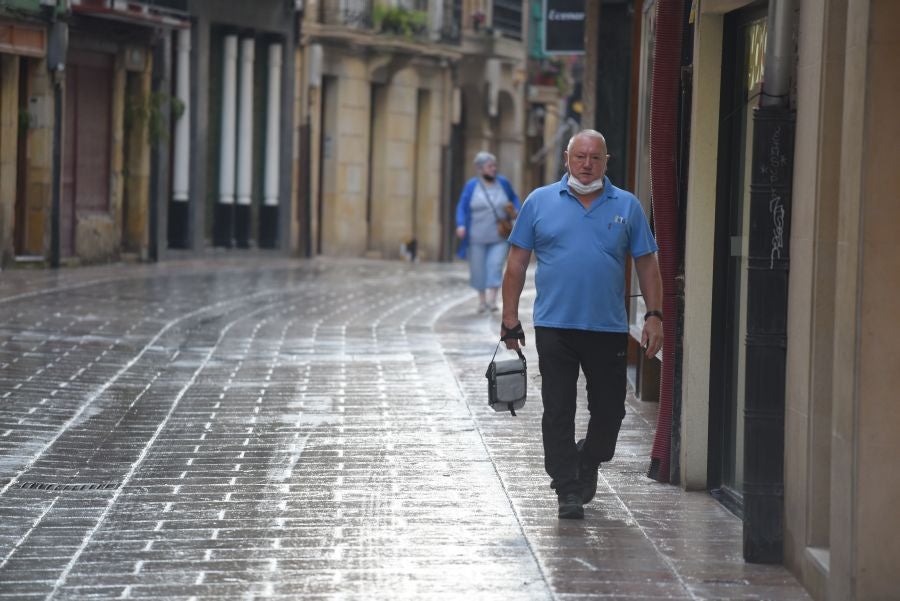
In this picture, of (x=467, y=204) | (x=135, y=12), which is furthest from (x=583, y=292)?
(x=135, y=12)

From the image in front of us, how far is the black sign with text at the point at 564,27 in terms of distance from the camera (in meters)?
22.5

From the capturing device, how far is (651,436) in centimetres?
1024

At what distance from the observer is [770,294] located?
6820 millimetres

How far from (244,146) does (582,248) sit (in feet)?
86.0

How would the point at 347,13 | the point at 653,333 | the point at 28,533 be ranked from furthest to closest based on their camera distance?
the point at 347,13 < the point at 653,333 < the point at 28,533

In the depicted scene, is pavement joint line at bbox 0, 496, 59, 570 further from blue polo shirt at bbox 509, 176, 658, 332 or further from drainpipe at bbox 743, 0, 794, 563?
drainpipe at bbox 743, 0, 794, 563

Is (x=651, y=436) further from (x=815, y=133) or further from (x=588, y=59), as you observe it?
(x=588, y=59)

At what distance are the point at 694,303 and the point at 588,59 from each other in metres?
8.61

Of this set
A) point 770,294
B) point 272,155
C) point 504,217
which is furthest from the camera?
point 272,155

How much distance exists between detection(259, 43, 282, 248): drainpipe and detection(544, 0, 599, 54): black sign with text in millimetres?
12378

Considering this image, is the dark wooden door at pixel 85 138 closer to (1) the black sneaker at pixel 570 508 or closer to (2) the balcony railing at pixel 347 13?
(2) the balcony railing at pixel 347 13

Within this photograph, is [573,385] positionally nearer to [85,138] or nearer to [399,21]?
[85,138]

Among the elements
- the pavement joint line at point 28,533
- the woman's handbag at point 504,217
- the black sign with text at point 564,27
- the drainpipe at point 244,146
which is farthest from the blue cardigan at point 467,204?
the drainpipe at point 244,146

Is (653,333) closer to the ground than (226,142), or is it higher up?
closer to the ground
